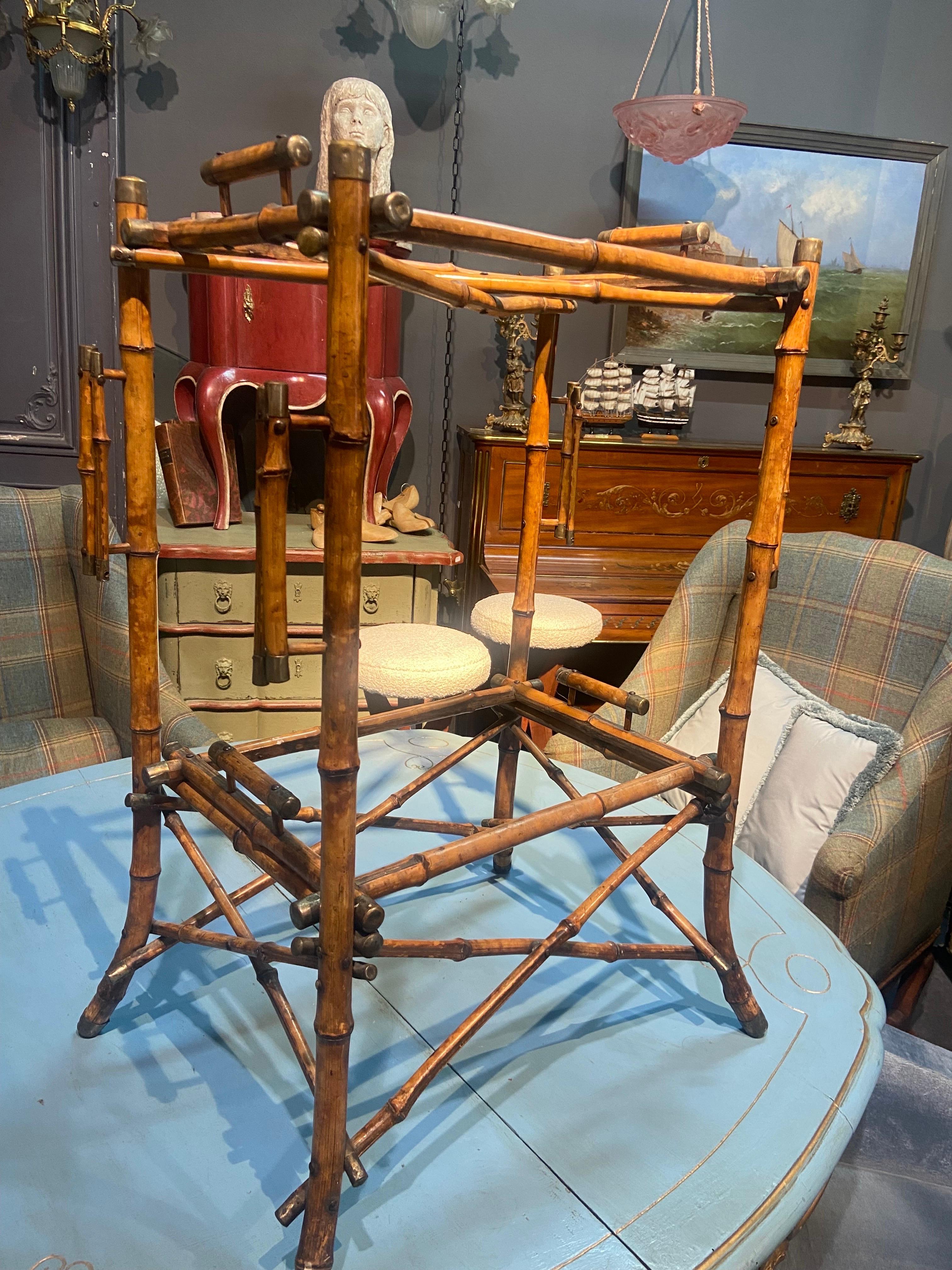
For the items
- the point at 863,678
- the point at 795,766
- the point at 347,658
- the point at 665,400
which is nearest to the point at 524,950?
the point at 347,658

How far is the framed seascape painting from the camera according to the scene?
11.6 feet

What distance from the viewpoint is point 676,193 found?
352 cm

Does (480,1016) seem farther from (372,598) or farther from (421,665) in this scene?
(372,598)

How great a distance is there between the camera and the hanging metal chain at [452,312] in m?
3.33

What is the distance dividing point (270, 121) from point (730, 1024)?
333 cm

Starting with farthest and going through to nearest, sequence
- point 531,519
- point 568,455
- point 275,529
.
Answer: point 531,519 < point 568,455 < point 275,529

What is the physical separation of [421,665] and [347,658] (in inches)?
22.0

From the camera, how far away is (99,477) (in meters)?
1.06

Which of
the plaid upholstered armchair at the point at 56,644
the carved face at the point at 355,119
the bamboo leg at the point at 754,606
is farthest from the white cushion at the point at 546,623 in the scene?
the carved face at the point at 355,119

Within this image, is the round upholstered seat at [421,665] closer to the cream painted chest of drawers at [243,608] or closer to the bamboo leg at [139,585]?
the bamboo leg at [139,585]

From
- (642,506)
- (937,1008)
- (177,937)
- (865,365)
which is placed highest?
(865,365)

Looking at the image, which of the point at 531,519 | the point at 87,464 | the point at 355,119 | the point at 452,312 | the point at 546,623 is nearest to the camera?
the point at 87,464

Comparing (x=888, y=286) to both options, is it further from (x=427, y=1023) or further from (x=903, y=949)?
(x=427, y=1023)

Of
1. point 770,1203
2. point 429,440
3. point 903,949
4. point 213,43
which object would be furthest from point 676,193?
point 770,1203
